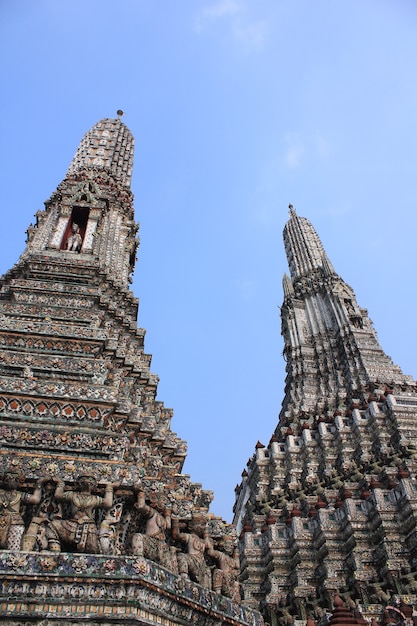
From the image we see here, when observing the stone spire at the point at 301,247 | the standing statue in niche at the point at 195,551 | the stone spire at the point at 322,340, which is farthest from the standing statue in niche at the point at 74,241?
the stone spire at the point at 301,247

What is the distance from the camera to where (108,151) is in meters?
20.0

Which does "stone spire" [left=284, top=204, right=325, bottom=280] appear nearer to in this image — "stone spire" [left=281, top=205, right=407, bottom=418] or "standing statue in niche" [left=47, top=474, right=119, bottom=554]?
"stone spire" [left=281, top=205, right=407, bottom=418]

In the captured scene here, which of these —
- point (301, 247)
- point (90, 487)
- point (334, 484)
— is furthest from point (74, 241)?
point (301, 247)

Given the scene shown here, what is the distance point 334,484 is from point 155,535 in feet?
51.3

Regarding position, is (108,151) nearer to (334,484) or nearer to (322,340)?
(334,484)

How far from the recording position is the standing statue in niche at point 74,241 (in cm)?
1381

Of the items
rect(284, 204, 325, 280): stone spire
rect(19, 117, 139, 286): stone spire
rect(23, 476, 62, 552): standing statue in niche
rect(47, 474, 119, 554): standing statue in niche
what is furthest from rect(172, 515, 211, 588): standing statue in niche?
rect(284, 204, 325, 280): stone spire

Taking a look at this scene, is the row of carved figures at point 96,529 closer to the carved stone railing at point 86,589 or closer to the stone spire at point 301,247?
the carved stone railing at point 86,589

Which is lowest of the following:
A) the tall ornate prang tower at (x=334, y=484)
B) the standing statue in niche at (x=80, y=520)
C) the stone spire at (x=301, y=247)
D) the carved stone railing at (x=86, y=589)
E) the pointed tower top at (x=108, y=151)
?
the carved stone railing at (x=86, y=589)

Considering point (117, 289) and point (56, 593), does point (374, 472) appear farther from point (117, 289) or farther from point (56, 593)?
point (56, 593)

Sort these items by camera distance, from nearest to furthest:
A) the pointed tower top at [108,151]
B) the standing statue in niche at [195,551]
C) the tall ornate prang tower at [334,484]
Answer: the standing statue in niche at [195,551]
the tall ornate prang tower at [334,484]
the pointed tower top at [108,151]

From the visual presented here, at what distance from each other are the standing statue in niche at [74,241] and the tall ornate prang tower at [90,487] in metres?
1.72

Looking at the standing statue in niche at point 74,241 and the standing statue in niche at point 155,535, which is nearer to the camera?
the standing statue in niche at point 155,535

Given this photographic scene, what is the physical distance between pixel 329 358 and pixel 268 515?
1458 centimetres
